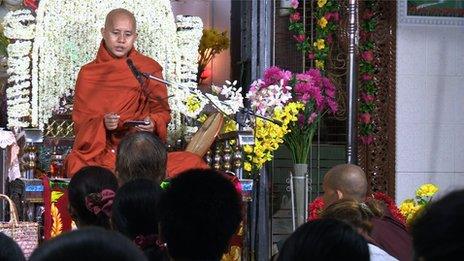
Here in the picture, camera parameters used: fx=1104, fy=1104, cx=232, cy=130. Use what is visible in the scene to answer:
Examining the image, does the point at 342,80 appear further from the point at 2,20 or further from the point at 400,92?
the point at 2,20

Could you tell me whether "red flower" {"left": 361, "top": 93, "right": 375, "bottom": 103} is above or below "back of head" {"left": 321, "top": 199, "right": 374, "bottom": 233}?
above

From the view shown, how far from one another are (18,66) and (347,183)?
3858 mm

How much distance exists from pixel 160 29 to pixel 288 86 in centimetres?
134

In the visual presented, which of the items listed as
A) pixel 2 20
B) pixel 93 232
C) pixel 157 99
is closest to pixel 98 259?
pixel 93 232

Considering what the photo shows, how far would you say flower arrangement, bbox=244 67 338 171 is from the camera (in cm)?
888

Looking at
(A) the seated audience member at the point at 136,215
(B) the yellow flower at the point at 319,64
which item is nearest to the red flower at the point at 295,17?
(B) the yellow flower at the point at 319,64

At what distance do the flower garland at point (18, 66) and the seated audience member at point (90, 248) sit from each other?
684 cm

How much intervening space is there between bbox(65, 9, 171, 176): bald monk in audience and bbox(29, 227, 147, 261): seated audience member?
6.01m

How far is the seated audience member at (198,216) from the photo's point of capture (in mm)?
3307

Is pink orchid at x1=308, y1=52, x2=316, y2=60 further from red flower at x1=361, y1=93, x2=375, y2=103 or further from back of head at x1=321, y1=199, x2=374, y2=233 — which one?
back of head at x1=321, y1=199, x2=374, y2=233

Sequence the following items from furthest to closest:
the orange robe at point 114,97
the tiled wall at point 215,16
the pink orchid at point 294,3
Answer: the tiled wall at point 215,16 < the pink orchid at point 294,3 < the orange robe at point 114,97

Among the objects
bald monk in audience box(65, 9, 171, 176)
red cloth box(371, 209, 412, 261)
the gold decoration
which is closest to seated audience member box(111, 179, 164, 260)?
red cloth box(371, 209, 412, 261)

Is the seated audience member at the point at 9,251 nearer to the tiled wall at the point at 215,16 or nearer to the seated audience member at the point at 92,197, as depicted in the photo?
the seated audience member at the point at 92,197

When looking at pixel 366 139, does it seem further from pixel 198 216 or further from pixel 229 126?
pixel 198 216
